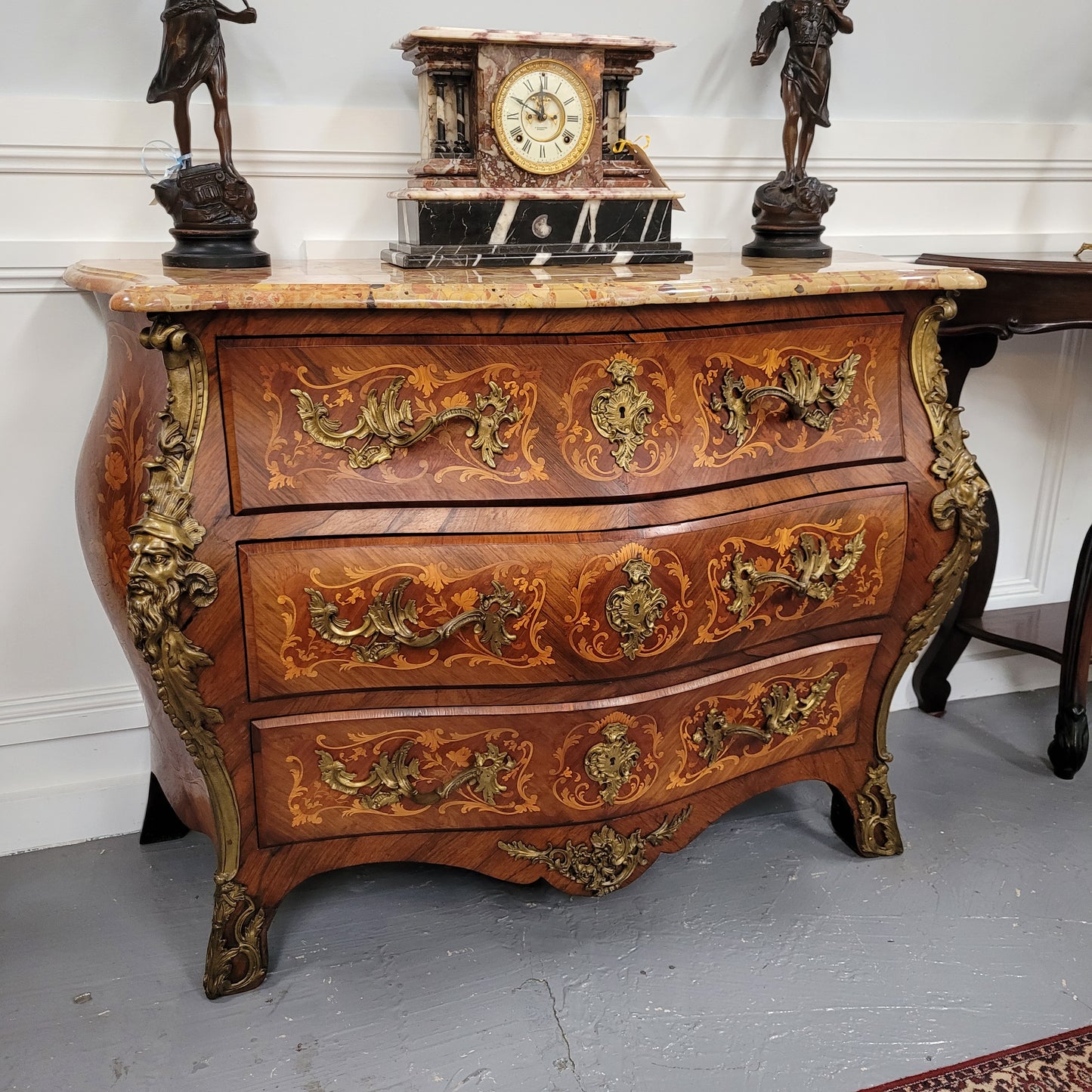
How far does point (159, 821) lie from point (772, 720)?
3.93ft

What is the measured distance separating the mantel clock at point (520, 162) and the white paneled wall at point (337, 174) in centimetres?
24

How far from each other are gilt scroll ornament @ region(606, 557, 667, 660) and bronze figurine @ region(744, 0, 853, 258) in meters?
0.77

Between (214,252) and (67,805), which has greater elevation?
(214,252)

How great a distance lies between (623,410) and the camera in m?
1.41

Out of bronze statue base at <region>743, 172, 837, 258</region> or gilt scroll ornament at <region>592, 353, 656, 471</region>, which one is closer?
gilt scroll ornament at <region>592, 353, 656, 471</region>

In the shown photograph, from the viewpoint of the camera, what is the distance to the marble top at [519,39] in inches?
61.9

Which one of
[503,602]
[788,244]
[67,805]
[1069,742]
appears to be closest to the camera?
[503,602]

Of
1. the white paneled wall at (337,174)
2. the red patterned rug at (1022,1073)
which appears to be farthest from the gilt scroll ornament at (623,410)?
the red patterned rug at (1022,1073)

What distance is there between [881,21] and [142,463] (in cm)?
178

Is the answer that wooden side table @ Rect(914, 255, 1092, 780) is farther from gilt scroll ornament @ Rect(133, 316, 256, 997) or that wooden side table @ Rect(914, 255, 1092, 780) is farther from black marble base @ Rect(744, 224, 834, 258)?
gilt scroll ornament @ Rect(133, 316, 256, 997)

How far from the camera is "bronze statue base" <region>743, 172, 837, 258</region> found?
1860mm

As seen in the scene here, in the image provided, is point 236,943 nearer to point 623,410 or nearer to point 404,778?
point 404,778

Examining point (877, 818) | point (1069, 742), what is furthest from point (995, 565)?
point (877, 818)

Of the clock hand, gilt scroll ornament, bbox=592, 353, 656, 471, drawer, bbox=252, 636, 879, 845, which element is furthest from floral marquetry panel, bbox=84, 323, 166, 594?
the clock hand
